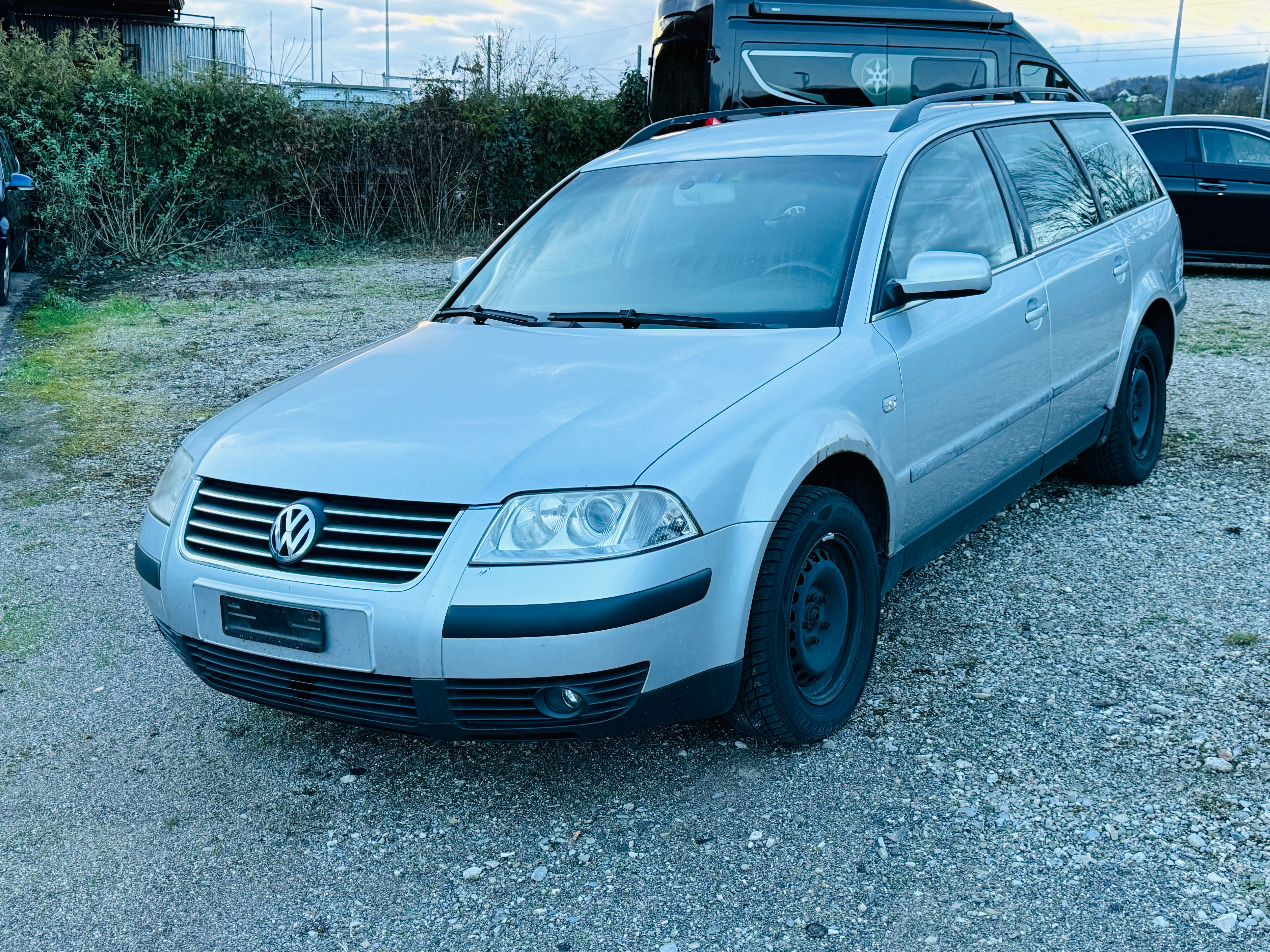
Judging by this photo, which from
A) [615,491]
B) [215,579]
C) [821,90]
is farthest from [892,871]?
[821,90]

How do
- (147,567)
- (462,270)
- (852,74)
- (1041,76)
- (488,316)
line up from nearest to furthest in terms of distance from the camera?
(147,567) → (488,316) → (462,270) → (852,74) → (1041,76)

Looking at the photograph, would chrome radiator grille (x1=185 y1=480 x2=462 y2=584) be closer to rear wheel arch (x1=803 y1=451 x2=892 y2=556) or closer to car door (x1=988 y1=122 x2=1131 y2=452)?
rear wheel arch (x1=803 y1=451 x2=892 y2=556)

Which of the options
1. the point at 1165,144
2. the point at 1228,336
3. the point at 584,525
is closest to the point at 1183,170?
the point at 1165,144

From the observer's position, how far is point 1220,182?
492 inches

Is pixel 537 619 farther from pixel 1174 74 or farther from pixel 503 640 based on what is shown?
pixel 1174 74

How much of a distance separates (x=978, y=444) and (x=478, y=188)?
1490cm

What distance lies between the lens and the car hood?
2.74 meters

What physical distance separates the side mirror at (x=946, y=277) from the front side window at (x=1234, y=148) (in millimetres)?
10774

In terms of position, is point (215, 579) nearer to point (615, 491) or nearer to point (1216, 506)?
point (615, 491)

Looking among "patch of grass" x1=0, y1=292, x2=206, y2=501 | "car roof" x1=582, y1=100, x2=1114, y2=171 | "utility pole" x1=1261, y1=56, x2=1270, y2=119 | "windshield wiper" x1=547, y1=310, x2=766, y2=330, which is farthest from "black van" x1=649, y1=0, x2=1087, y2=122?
"utility pole" x1=1261, y1=56, x2=1270, y2=119

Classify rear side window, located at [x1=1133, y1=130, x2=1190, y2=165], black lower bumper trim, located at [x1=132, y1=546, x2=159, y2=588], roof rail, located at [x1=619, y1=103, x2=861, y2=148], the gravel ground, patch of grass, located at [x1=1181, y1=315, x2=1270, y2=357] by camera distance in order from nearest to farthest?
the gravel ground → black lower bumper trim, located at [x1=132, y1=546, x2=159, y2=588] → roof rail, located at [x1=619, y1=103, x2=861, y2=148] → patch of grass, located at [x1=1181, y1=315, x2=1270, y2=357] → rear side window, located at [x1=1133, y1=130, x2=1190, y2=165]

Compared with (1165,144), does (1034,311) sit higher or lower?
lower

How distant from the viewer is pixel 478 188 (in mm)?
17812

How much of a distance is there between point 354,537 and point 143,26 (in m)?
30.5
